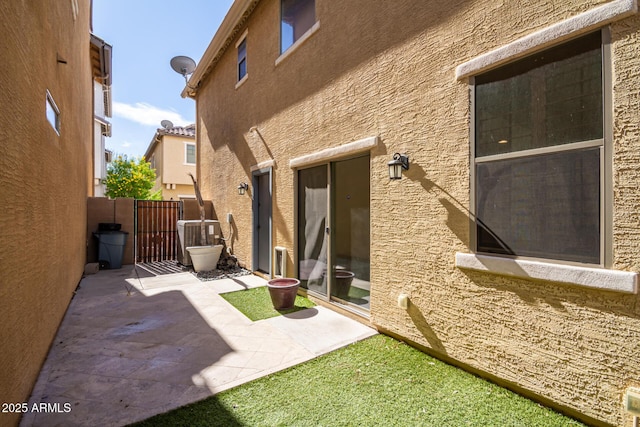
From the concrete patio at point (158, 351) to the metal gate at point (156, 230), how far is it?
4407 millimetres

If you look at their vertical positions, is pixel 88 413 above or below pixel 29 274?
below

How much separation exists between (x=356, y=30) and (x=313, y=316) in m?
4.32

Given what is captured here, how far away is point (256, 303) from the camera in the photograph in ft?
16.9

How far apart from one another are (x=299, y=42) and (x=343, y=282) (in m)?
4.45

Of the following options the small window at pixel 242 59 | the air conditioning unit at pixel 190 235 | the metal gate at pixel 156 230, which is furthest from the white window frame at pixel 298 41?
the metal gate at pixel 156 230

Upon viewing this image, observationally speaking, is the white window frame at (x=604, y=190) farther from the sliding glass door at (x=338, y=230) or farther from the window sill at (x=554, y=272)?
→ the sliding glass door at (x=338, y=230)

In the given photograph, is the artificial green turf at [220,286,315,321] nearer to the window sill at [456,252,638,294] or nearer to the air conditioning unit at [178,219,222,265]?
the window sill at [456,252,638,294]

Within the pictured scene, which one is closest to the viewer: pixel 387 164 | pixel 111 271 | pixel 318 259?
pixel 387 164

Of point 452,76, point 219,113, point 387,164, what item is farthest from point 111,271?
point 452,76

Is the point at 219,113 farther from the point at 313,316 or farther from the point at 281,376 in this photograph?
the point at 281,376

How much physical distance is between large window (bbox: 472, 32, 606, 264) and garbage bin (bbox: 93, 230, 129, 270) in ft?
30.4

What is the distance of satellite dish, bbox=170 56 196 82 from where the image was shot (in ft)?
35.0

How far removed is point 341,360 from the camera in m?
3.25

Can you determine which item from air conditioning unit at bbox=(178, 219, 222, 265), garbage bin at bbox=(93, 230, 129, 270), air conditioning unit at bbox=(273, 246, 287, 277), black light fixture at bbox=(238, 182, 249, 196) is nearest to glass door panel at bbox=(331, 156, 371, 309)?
air conditioning unit at bbox=(273, 246, 287, 277)
